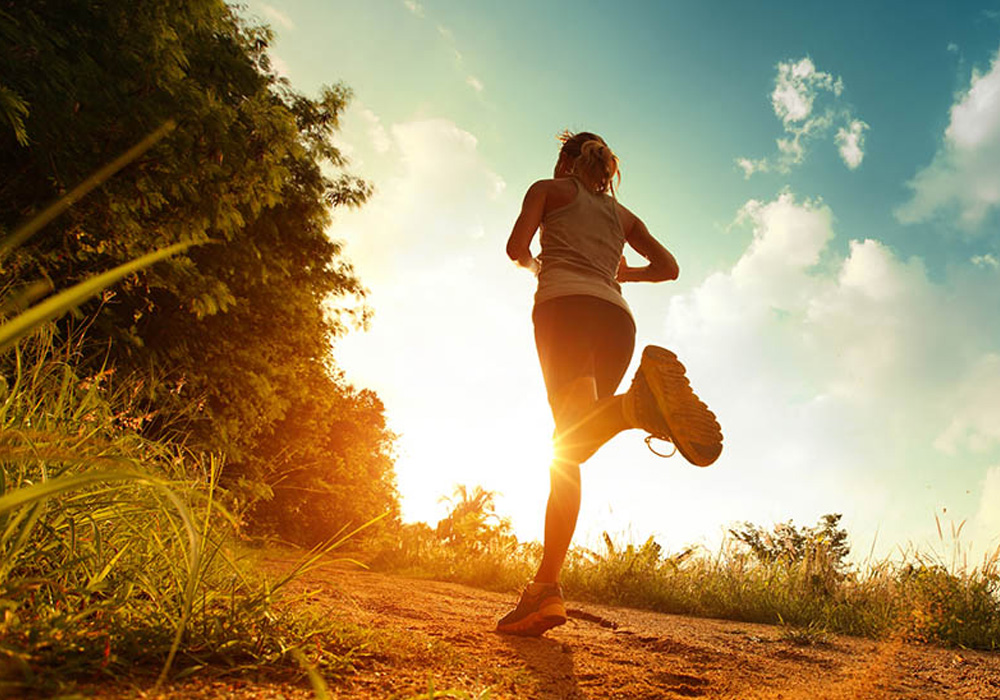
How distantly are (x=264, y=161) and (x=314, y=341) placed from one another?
11.5ft

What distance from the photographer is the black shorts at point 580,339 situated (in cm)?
231

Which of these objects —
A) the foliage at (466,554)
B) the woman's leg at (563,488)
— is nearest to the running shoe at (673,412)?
the woman's leg at (563,488)

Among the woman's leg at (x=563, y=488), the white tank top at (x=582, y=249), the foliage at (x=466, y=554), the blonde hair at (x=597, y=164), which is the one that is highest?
the blonde hair at (x=597, y=164)

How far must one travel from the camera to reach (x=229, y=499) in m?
6.28

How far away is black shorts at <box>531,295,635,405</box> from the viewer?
91.0 inches

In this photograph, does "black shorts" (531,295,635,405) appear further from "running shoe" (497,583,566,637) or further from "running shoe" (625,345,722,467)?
"running shoe" (497,583,566,637)

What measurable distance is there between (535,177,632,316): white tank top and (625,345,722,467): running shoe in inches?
20.2

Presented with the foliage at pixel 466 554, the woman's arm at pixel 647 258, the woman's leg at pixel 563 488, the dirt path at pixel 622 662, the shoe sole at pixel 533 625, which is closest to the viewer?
the dirt path at pixel 622 662

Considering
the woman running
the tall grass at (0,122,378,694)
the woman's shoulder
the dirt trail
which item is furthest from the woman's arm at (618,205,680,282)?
the tall grass at (0,122,378,694)

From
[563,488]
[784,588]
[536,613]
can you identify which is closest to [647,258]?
[563,488]

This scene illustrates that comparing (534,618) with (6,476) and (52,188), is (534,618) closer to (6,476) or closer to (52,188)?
(6,476)

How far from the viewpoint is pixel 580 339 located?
2312 mm

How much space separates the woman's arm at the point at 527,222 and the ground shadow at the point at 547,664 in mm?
1612

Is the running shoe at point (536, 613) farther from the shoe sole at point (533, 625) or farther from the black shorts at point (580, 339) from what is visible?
the black shorts at point (580, 339)
